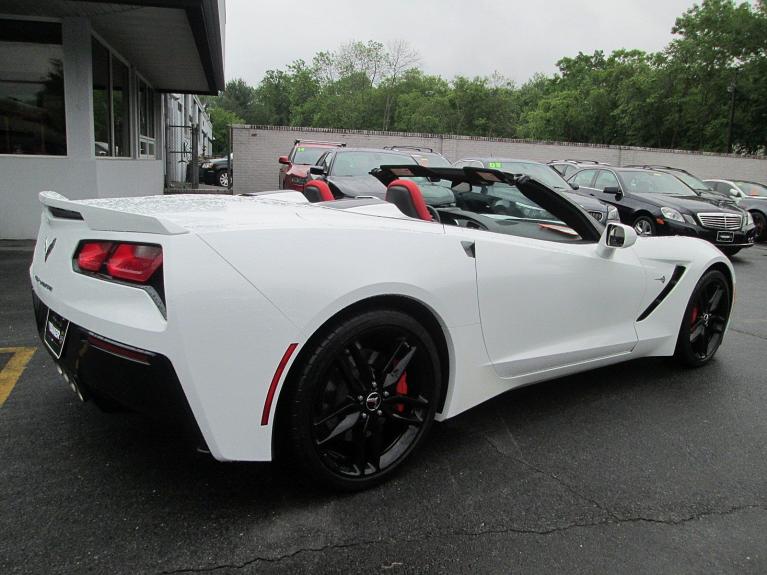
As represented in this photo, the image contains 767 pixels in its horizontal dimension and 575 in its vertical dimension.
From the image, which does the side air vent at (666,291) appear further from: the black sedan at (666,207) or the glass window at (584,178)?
the glass window at (584,178)

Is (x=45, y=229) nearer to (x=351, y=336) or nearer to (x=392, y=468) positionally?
(x=351, y=336)

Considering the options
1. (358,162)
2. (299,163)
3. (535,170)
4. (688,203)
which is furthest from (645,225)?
(299,163)

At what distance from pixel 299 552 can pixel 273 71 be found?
3839 inches

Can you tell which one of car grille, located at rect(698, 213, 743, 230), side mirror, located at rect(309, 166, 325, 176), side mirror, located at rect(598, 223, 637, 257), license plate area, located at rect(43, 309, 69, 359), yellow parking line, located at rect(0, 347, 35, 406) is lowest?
yellow parking line, located at rect(0, 347, 35, 406)

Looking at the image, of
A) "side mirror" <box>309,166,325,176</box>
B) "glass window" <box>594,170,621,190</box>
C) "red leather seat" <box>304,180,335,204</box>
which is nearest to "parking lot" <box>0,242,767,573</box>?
"red leather seat" <box>304,180,335,204</box>

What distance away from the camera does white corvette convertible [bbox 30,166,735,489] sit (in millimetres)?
1897

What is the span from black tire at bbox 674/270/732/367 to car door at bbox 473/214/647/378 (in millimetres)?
685

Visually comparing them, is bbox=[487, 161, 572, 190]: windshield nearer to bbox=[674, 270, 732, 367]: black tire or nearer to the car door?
bbox=[674, 270, 732, 367]: black tire

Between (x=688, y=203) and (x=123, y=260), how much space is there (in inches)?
406

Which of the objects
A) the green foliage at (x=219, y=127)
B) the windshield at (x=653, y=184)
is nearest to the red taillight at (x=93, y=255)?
the windshield at (x=653, y=184)

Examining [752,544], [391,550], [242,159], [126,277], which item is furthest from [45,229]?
[242,159]

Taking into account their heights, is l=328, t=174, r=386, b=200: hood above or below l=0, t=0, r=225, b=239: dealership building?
below

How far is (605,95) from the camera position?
48.0 metres

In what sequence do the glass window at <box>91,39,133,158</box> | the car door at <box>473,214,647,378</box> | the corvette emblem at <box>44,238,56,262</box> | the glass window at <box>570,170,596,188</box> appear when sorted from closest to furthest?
the corvette emblem at <box>44,238,56,262</box> < the car door at <box>473,214,647,378</box> < the glass window at <box>91,39,133,158</box> < the glass window at <box>570,170,596,188</box>
